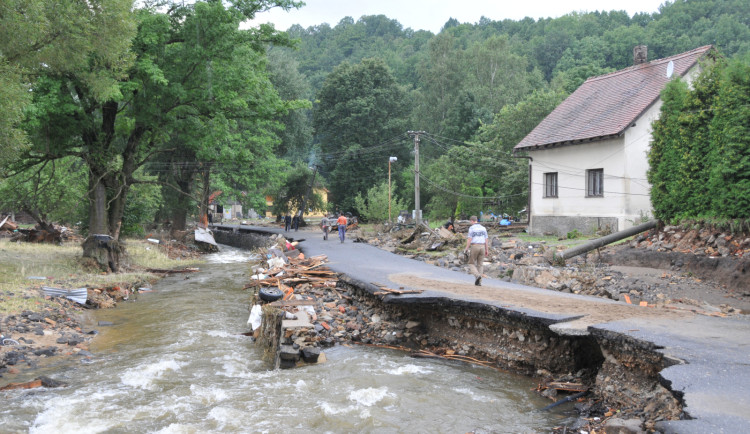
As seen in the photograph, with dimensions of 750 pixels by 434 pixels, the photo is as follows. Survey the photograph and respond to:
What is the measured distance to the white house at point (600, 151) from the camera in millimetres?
23781

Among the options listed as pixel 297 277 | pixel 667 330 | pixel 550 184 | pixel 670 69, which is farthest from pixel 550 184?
pixel 667 330

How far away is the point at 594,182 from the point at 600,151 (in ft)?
4.91

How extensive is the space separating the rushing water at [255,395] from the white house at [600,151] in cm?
1770

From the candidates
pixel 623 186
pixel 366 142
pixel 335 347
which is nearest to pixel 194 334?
pixel 335 347

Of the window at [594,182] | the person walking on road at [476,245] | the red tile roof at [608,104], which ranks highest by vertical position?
the red tile roof at [608,104]

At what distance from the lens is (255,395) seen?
7598 mm

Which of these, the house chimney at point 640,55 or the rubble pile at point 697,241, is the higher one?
the house chimney at point 640,55

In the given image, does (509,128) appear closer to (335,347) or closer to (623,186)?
(623,186)

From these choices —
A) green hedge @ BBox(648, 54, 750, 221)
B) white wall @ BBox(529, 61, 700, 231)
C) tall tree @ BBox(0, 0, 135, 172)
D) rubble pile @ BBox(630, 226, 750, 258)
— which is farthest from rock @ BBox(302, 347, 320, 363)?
white wall @ BBox(529, 61, 700, 231)

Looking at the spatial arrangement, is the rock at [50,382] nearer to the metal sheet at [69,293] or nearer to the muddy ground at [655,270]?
the metal sheet at [69,293]

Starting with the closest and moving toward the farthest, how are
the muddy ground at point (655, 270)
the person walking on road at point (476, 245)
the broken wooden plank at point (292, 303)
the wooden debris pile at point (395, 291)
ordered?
1. the wooden debris pile at point (395, 291)
2. the broken wooden plank at point (292, 303)
3. the muddy ground at point (655, 270)
4. the person walking on road at point (476, 245)

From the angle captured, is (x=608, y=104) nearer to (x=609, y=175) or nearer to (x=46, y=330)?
(x=609, y=175)

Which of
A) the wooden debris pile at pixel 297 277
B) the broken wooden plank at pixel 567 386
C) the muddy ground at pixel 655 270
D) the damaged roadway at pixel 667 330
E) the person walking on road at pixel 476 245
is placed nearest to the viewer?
the damaged roadway at pixel 667 330

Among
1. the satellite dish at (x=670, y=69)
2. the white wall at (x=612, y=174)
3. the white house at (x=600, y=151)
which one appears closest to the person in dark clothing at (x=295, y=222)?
the white house at (x=600, y=151)
